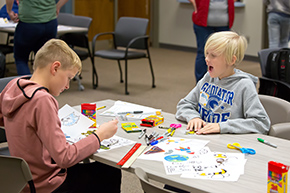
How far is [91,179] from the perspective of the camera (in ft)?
6.61

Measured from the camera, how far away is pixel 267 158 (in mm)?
1754

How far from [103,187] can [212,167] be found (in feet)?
2.05

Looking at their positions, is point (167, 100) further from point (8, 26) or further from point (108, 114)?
point (108, 114)

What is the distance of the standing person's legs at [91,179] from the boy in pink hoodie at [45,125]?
3cm

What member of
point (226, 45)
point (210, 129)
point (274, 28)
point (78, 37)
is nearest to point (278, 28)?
point (274, 28)

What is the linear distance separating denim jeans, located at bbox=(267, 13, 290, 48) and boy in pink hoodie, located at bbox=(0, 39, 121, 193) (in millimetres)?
3856

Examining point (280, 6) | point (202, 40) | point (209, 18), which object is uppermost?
point (280, 6)

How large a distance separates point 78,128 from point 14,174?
501mm

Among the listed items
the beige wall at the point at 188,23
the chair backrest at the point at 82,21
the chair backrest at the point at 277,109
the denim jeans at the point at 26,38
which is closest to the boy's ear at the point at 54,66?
the chair backrest at the point at 277,109

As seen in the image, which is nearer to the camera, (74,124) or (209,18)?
(74,124)

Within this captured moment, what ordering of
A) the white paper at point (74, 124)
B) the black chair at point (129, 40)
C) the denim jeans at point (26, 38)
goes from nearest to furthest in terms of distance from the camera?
the white paper at point (74, 124) → the denim jeans at point (26, 38) → the black chair at point (129, 40)

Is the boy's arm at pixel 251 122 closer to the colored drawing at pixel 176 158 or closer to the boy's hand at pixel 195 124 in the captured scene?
the boy's hand at pixel 195 124

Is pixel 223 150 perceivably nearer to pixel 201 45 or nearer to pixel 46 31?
pixel 46 31

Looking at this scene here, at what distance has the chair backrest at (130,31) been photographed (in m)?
5.52
